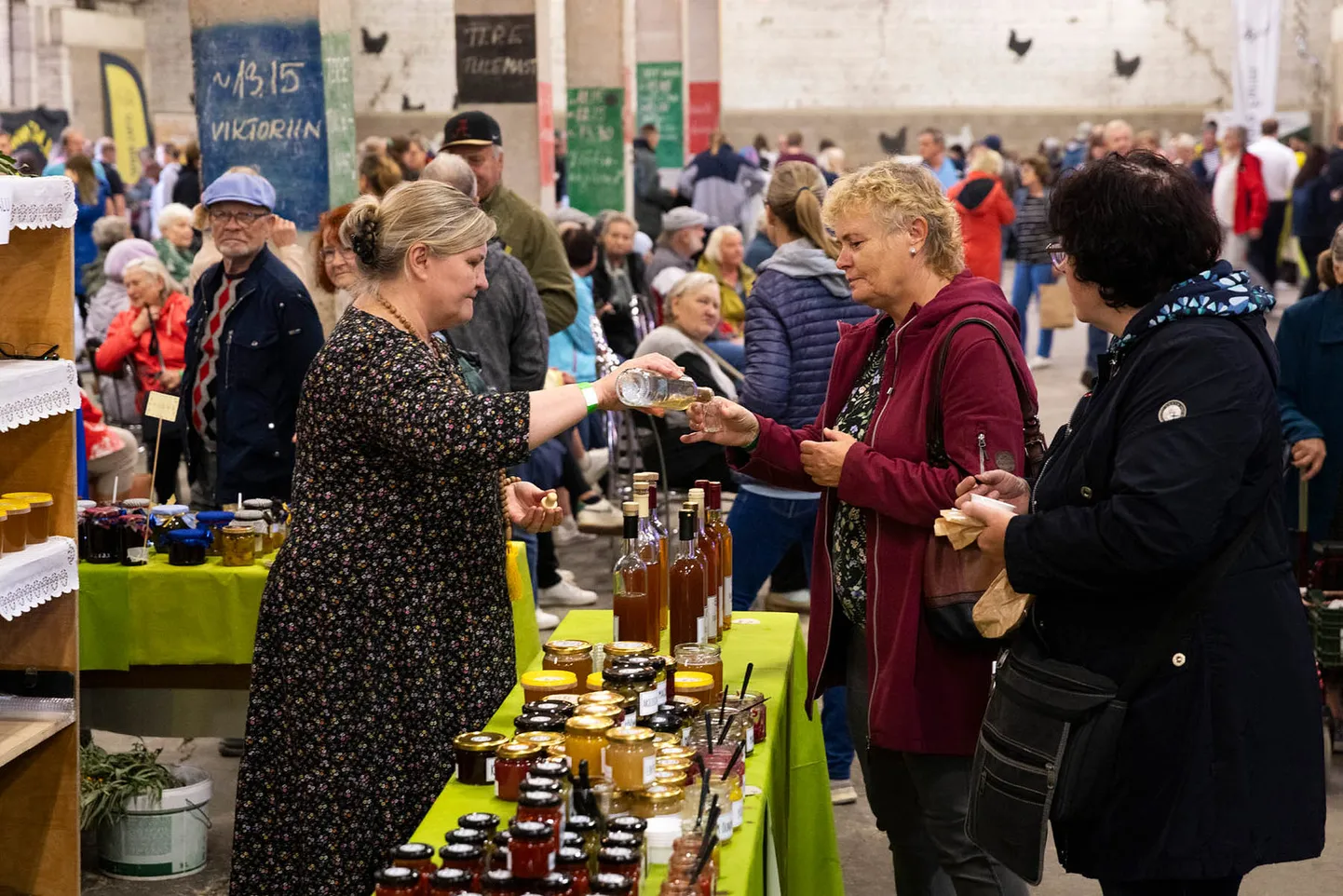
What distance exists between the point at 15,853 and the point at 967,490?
212 cm

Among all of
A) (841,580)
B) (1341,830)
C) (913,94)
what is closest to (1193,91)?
(913,94)

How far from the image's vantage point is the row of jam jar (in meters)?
2.93

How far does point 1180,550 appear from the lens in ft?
7.15

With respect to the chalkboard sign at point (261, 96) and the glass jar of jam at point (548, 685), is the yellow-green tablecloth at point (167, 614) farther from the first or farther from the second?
the chalkboard sign at point (261, 96)

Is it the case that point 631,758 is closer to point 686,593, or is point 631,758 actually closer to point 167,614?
point 686,593

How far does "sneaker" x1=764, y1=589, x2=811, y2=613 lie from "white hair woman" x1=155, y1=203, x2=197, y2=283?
15.7 feet

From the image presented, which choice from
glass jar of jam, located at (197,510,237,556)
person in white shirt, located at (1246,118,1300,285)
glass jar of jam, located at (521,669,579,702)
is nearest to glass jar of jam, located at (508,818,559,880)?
glass jar of jam, located at (521,669,579,702)

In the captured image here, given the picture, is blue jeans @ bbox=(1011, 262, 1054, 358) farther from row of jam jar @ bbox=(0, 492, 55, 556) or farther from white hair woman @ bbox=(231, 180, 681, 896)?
row of jam jar @ bbox=(0, 492, 55, 556)

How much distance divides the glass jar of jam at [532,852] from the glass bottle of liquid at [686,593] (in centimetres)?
121

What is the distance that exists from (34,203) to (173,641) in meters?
1.65

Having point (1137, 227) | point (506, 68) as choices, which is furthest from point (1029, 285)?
point (1137, 227)

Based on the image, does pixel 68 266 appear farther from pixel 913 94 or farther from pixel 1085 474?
pixel 913 94

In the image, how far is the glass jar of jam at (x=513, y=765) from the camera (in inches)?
92.5

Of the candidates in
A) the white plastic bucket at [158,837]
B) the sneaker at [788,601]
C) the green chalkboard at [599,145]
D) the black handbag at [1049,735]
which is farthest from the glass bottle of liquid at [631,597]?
the green chalkboard at [599,145]
